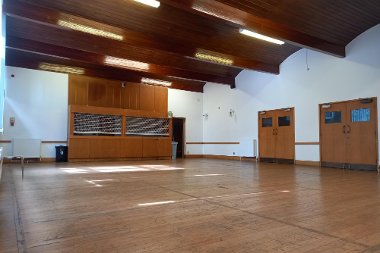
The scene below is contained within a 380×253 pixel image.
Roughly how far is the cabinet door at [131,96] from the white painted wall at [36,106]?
2428 mm

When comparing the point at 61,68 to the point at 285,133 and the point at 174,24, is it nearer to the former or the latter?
the point at 174,24

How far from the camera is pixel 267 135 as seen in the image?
1152 cm

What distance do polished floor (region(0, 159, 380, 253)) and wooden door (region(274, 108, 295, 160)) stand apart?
19.5 ft

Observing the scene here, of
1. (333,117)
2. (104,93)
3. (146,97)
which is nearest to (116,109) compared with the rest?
(104,93)

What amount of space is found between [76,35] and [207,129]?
8066 millimetres

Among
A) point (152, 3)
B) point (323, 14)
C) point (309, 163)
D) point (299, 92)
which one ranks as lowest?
point (309, 163)

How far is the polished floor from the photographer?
209cm

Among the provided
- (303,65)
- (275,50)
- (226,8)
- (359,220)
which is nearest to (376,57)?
(303,65)

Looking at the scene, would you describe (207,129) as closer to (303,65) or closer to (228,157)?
(228,157)

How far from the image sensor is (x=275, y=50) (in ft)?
33.1

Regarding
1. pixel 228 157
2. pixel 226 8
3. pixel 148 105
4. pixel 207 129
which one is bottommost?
pixel 228 157

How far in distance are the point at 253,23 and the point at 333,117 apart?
4.35 metres

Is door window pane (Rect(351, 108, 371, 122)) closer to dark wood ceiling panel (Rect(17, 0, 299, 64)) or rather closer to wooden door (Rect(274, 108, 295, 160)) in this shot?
wooden door (Rect(274, 108, 295, 160))

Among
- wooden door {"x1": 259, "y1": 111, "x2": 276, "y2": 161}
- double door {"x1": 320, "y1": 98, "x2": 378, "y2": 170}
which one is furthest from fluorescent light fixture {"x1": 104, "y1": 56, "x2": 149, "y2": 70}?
double door {"x1": 320, "y1": 98, "x2": 378, "y2": 170}
